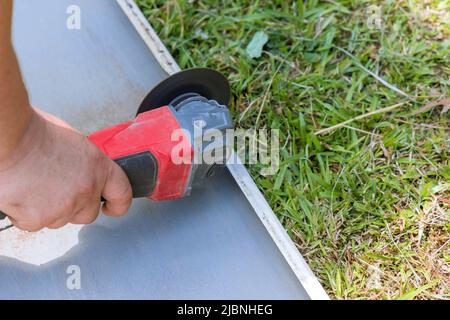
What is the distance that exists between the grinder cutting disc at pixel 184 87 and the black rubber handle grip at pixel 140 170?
224mm

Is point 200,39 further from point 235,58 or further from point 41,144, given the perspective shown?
point 41,144

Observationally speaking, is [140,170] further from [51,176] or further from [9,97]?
[9,97]

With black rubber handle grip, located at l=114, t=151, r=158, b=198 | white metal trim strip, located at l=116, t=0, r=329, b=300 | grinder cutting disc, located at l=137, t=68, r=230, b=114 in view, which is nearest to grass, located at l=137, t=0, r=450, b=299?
white metal trim strip, located at l=116, t=0, r=329, b=300

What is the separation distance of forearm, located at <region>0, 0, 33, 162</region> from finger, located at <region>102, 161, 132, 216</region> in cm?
26

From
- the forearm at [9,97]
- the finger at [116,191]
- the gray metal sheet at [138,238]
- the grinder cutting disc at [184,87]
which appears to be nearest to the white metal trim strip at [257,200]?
the gray metal sheet at [138,238]

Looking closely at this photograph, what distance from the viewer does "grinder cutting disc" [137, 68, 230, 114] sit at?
4.66 feet

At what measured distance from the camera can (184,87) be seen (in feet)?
4.77

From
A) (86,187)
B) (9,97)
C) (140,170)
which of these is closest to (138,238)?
(140,170)

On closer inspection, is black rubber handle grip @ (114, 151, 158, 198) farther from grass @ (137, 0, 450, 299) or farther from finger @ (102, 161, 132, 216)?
grass @ (137, 0, 450, 299)

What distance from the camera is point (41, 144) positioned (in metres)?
1.03

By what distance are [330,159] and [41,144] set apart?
87 centimetres

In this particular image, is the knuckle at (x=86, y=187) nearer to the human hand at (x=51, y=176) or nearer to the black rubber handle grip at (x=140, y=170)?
the human hand at (x=51, y=176)

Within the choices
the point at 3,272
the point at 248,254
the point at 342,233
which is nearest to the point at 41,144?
the point at 3,272
